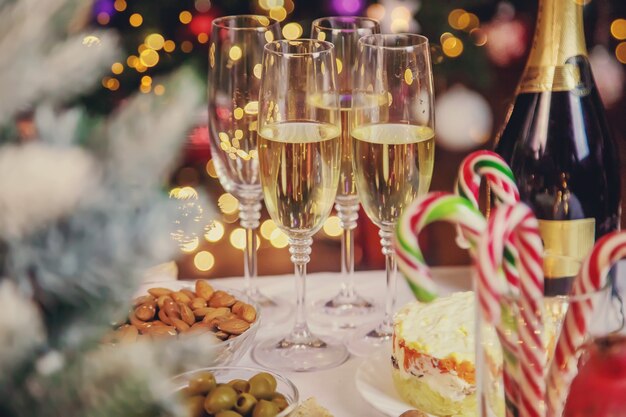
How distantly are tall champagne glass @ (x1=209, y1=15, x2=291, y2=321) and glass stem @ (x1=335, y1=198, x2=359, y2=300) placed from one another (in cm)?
10

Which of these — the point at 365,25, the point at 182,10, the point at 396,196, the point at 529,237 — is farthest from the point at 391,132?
the point at 182,10

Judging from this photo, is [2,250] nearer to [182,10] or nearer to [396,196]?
[396,196]

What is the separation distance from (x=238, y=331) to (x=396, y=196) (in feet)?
0.84

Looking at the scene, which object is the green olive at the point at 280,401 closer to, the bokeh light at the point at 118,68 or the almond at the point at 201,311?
the almond at the point at 201,311

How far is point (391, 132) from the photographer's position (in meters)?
1.10

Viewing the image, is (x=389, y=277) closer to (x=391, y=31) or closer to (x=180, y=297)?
(x=180, y=297)

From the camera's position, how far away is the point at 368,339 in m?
1.20

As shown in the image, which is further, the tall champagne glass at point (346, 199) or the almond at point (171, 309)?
the tall champagne glass at point (346, 199)

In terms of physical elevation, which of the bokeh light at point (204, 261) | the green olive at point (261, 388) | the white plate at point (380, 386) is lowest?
the bokeh light at point (204, 261)

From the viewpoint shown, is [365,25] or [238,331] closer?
[238,331]

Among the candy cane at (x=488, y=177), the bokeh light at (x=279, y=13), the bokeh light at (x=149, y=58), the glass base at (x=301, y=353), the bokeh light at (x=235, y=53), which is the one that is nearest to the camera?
the candy cane at (x=488, y=177)

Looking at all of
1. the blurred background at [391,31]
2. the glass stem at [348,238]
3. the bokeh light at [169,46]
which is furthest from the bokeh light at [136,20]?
the glass stem at [348,238]

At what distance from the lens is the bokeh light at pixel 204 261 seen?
268cm

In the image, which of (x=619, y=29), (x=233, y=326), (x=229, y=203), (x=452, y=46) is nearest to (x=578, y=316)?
(x=233, y=326)
